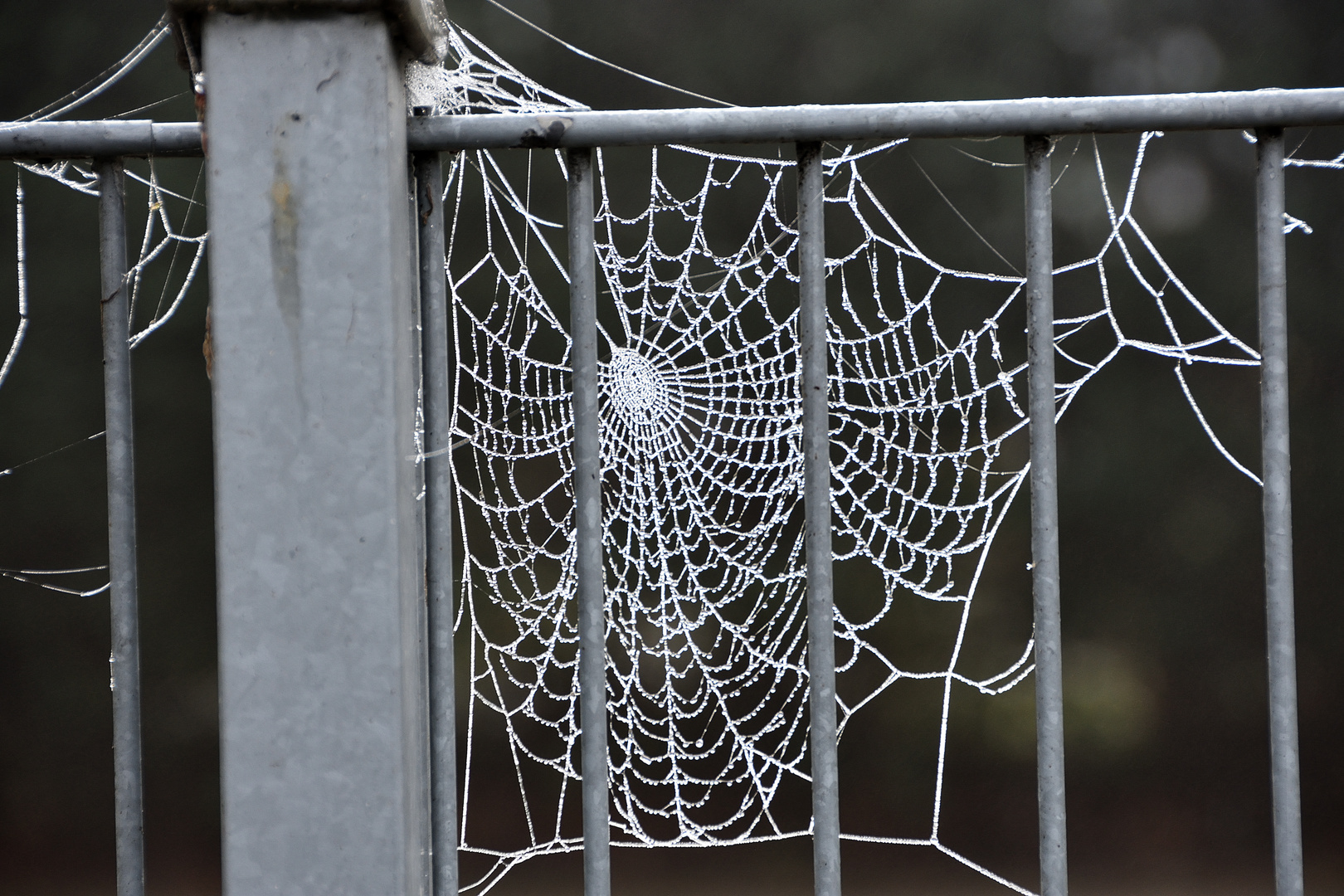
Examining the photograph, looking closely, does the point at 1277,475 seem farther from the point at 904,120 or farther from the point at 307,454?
the point at 307,454

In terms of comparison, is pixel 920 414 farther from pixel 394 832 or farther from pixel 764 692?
pixel 394 832

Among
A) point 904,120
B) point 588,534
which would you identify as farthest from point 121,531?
point 904,120

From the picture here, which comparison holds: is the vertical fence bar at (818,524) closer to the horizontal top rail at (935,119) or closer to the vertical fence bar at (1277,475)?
the horizontal top rail at (935,119)

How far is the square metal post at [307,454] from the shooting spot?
1.80 feet

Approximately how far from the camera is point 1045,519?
0.56 m

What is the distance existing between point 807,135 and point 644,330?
1623mm

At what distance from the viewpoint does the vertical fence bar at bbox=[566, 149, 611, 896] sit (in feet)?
1.81

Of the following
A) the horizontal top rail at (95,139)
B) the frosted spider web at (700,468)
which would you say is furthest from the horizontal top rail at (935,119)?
the frosted spider web at (700,468)

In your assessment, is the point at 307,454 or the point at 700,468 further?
the point at 700,468

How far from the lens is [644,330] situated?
2168mm

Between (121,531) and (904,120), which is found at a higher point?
(904,120)

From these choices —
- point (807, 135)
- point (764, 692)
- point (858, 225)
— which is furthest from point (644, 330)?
point (807, 135)

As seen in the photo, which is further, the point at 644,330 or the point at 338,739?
the point at 644,330

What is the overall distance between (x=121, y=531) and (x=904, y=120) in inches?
19.9
